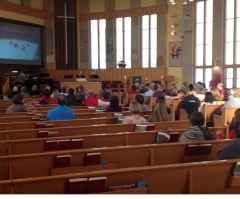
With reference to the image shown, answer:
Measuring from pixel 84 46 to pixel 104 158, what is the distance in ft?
59.5

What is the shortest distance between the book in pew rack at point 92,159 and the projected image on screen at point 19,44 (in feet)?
51.0

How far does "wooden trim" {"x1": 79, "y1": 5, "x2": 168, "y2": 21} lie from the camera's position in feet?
61.9

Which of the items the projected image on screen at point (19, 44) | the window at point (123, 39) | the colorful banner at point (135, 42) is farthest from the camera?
the window at point (123, 39)

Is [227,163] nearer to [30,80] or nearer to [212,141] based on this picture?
[212,141]

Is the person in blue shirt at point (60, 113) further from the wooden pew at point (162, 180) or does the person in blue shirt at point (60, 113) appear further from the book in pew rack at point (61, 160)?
the wooden pew at point (162, 180)

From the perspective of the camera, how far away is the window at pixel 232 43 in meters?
15.7

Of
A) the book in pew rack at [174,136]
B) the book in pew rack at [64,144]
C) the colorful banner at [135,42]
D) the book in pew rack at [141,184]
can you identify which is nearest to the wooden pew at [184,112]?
the book in pew rack at [174,136]

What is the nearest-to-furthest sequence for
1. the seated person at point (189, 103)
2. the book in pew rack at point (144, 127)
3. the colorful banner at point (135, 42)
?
1. the book in pew rack at point (144, 127)
2. the seated person at point (189, 103)
3. the colorful banner at point (135, 42)

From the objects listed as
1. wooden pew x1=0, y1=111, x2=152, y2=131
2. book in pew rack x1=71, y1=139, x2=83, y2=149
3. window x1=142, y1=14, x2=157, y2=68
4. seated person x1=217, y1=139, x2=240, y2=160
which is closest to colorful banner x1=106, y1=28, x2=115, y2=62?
window x1=142, y1=14, x2=157, y2=68

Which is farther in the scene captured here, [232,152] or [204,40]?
[204,40]

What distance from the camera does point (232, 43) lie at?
52.5 ft

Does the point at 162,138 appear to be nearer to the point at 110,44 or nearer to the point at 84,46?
the point at 110,44

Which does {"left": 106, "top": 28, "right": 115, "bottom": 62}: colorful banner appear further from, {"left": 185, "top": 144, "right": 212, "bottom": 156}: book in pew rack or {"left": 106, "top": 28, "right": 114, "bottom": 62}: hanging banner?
{"left": 185, "top": 144, "right": 212, "bottom": 156}: book in pew rack

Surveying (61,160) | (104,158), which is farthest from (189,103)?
(61,160)
